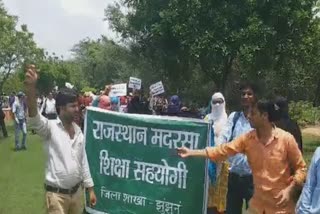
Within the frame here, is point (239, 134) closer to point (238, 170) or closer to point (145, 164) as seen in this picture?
point (238, 170)

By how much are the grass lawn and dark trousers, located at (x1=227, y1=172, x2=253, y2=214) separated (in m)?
3.51

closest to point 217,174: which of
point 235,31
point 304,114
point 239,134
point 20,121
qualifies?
Answer: point 239,134

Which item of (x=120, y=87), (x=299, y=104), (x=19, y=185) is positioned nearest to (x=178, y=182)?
(x=19, y=185)

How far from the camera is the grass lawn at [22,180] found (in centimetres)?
979

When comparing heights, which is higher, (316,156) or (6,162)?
(316,156)

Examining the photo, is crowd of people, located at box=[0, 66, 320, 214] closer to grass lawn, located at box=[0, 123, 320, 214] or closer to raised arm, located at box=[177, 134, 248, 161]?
raised arm, located at box=[177, 134, 248, 161]

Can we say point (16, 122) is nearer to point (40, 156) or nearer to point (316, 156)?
point (40, 156)

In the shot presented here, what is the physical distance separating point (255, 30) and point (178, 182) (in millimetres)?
16730

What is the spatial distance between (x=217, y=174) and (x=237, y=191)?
530mm

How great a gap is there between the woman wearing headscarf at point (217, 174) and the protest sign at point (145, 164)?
0.35 ft

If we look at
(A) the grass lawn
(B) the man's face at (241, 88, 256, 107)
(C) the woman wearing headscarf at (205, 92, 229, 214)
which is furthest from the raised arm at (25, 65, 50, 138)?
(A) the grass lawn

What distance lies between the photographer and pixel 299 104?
1361 inches

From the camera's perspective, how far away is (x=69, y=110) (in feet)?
19.5

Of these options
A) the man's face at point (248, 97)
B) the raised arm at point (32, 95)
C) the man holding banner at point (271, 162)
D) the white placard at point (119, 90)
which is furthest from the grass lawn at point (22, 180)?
the man holding banner at point (271, 162)
